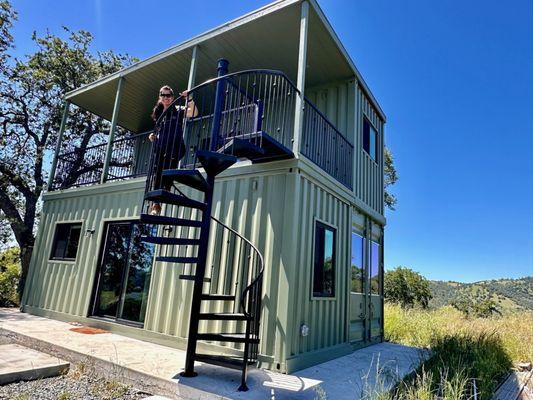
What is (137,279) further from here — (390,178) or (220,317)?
(390,178)

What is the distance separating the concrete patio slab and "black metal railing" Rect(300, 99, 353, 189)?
14.0ft

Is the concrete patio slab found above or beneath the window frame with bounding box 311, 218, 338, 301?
beneath

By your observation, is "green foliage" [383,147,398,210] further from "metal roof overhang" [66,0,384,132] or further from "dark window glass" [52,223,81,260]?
"dark window glass" [52,223,81,260]

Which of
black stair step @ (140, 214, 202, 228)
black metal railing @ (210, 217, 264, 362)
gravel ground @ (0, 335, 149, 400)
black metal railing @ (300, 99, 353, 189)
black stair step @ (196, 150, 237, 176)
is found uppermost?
black metal railing @ (300, 99, 353, 189)

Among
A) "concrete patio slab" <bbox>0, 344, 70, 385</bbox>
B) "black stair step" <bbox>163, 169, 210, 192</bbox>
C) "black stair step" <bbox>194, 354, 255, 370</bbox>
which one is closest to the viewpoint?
"black stair step" <bbox>194, 354, 255, 370</bbox>

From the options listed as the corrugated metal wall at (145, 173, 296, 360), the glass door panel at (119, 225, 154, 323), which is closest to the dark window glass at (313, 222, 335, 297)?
the corrugated metal wall at (145, 173, 296, 360)

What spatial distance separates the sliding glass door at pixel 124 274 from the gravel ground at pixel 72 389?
6.18 ft

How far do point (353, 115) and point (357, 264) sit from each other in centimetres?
300

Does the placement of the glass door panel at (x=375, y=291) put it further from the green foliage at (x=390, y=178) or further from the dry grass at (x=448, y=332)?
the green foliage at (x=390, y=178)

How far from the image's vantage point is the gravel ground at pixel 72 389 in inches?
125

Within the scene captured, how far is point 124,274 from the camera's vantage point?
622 centimetres

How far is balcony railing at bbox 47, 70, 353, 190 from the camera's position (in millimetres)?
4539

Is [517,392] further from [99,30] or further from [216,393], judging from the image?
[99,30]

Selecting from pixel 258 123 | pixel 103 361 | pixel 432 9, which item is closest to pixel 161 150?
pixel 258 123
